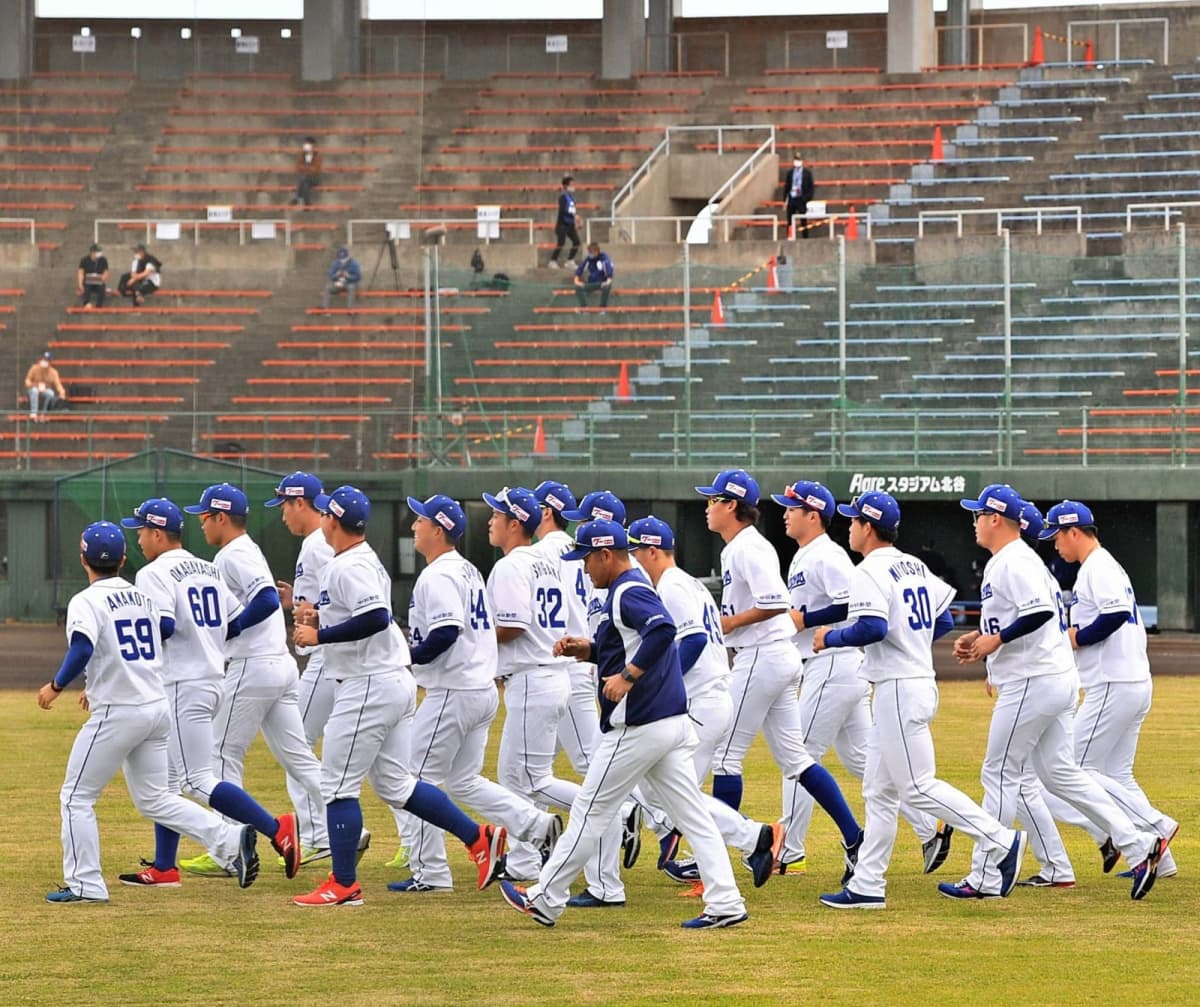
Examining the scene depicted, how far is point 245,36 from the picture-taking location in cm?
3453

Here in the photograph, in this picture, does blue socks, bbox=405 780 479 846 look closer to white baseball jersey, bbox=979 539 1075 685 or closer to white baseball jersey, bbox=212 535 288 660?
white baseball jersey, bbox=212 535 288 660

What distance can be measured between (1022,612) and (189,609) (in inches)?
164

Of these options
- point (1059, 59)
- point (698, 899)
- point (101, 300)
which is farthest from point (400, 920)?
point (1059, 59)

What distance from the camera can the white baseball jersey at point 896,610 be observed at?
10.1 metres

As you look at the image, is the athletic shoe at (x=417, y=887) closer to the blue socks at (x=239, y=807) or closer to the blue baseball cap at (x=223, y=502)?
the blue socks at (x=239, y=807)

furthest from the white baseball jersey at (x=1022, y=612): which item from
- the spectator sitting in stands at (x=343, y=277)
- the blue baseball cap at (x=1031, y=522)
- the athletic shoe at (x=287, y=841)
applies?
the spectator sitting in stands at (x=343, y=277)

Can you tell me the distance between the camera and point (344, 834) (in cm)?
1002

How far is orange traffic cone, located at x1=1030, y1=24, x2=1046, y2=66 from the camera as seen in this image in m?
40.2

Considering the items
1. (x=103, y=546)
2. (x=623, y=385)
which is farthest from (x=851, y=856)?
(x=623, y=385)

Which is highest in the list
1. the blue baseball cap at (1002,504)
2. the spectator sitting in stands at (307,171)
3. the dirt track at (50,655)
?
the spectator sitting in stands at (307,171)

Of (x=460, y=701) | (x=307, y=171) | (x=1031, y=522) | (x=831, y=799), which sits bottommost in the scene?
(x=831, y=799)

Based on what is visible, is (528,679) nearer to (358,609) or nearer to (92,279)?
(358,609)

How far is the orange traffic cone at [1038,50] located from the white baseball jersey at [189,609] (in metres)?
32.0

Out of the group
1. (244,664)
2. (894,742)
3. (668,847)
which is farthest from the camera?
(244,664)
